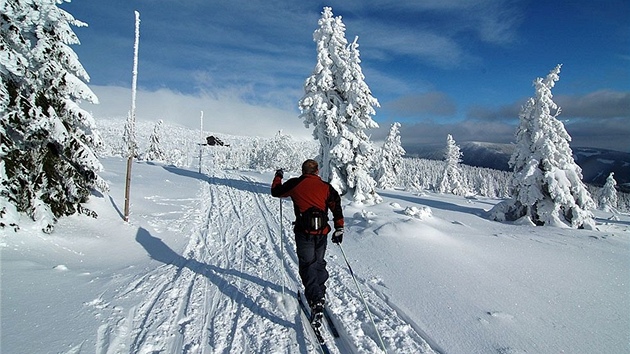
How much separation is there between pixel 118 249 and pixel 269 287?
521 cm

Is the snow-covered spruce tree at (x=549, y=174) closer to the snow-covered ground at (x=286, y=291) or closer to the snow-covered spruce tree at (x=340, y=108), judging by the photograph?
the snow-covered ground at (x=286, y=291)

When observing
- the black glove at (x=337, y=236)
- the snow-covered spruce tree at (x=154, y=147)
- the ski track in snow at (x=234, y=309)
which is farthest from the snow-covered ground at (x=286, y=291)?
the snow-covered spruce tree at (x=154, y=147)

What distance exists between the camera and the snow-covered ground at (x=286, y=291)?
14.9 feet

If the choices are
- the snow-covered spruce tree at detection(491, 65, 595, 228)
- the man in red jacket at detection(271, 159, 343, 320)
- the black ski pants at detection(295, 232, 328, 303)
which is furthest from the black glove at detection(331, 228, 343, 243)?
the snow-covered spruce tree at detection(491, 65, 595, 228)

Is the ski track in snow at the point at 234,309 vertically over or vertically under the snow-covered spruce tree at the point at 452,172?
under

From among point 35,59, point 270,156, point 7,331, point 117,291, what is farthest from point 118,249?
point 270,156

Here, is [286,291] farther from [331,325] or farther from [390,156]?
[390,156]

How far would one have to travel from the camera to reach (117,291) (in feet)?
19.8

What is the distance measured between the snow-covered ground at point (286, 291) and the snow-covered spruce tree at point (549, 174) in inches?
306

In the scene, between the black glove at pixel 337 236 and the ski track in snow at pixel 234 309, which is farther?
the black glove at pixel 337 236

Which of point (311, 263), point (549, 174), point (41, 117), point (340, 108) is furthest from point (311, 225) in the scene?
point (549, 174)

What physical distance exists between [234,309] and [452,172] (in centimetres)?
5385

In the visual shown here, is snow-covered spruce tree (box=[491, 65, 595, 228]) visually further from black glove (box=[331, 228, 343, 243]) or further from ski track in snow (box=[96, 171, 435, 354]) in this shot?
black glove (box=[331, 228, 343, 243])

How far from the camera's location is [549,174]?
18188mm
